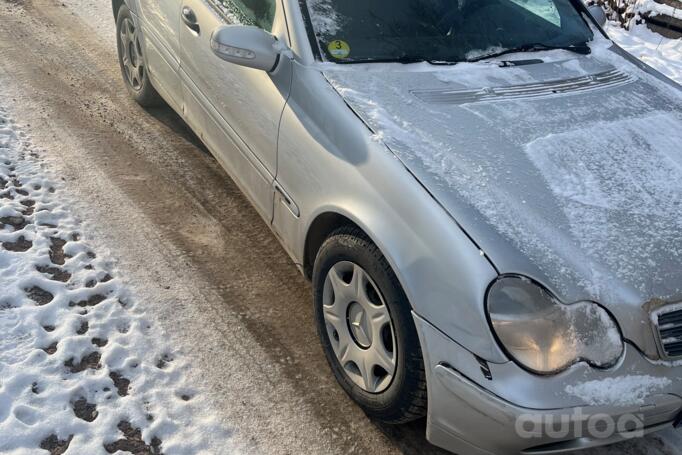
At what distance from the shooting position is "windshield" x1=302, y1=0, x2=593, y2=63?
3156 mm

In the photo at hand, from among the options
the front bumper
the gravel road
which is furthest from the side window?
the front bumper

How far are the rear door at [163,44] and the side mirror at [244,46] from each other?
111cm

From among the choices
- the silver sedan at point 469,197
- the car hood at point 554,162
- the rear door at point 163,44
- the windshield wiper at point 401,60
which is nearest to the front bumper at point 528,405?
the silver sedan at point 469,197

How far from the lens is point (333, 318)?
2932 mm

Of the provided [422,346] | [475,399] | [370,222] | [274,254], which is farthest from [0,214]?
[475,399]

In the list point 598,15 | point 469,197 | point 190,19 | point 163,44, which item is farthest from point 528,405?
point 163,44

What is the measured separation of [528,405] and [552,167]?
0.96 metres

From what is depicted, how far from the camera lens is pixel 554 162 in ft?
8.84

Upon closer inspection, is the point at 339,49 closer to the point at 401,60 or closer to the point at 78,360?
the point at 401,60

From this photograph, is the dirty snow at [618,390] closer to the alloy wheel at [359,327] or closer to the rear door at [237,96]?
the alloy wheel at [359,327]

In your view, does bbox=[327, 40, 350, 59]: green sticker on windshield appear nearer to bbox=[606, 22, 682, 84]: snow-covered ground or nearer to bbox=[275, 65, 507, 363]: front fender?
bbox=[275, 65, 507, 363]: front fender

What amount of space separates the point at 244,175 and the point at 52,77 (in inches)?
107

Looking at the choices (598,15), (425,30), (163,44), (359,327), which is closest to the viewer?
(359,327)

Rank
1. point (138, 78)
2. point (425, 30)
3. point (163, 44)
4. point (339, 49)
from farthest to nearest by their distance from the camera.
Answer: point (138, 78)
point (163, 44)
point (425, 30)
point (339, 49)
